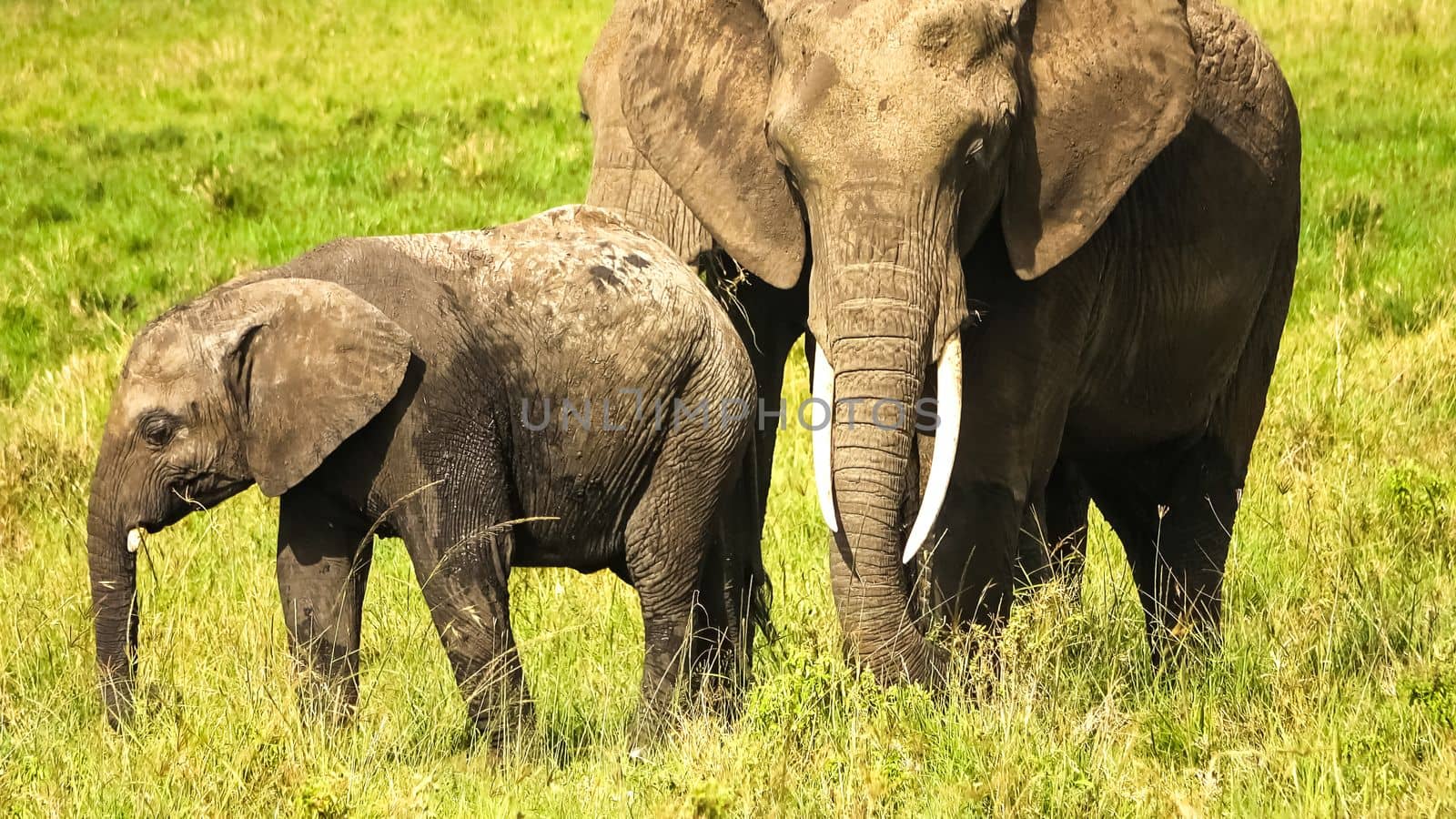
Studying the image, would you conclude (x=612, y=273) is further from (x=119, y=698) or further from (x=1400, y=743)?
(x=1400, y=743)

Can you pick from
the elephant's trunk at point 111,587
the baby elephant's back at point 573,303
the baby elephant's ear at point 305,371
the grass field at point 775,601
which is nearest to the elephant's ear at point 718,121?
the baby elephant's back at point 573,303

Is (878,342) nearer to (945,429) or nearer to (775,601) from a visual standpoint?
(945,429)

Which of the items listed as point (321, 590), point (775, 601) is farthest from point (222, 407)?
point (775, 601)

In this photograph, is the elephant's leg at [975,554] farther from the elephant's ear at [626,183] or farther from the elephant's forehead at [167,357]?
the elephant's forehead at [167,357]

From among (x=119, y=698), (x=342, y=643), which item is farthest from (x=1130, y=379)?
(x=119, y=698)

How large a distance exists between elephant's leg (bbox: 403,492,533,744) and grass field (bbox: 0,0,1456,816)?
134 millimetres

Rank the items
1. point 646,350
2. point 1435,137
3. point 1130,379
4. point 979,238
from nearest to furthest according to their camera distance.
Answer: point 979,238, point 646,350, point 1130,379, point 1435,137

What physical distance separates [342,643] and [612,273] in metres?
1.27

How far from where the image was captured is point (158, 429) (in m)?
5.00

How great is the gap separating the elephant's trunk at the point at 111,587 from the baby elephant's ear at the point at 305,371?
0.39m

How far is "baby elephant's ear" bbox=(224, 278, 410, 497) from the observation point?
194 inches

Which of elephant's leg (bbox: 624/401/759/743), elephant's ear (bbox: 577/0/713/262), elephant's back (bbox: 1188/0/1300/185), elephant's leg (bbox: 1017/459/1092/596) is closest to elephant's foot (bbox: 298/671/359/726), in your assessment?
elephant's leg (bbox: 624/401/759/743)

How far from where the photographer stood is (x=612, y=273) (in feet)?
17.6

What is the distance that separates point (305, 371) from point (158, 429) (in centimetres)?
41
